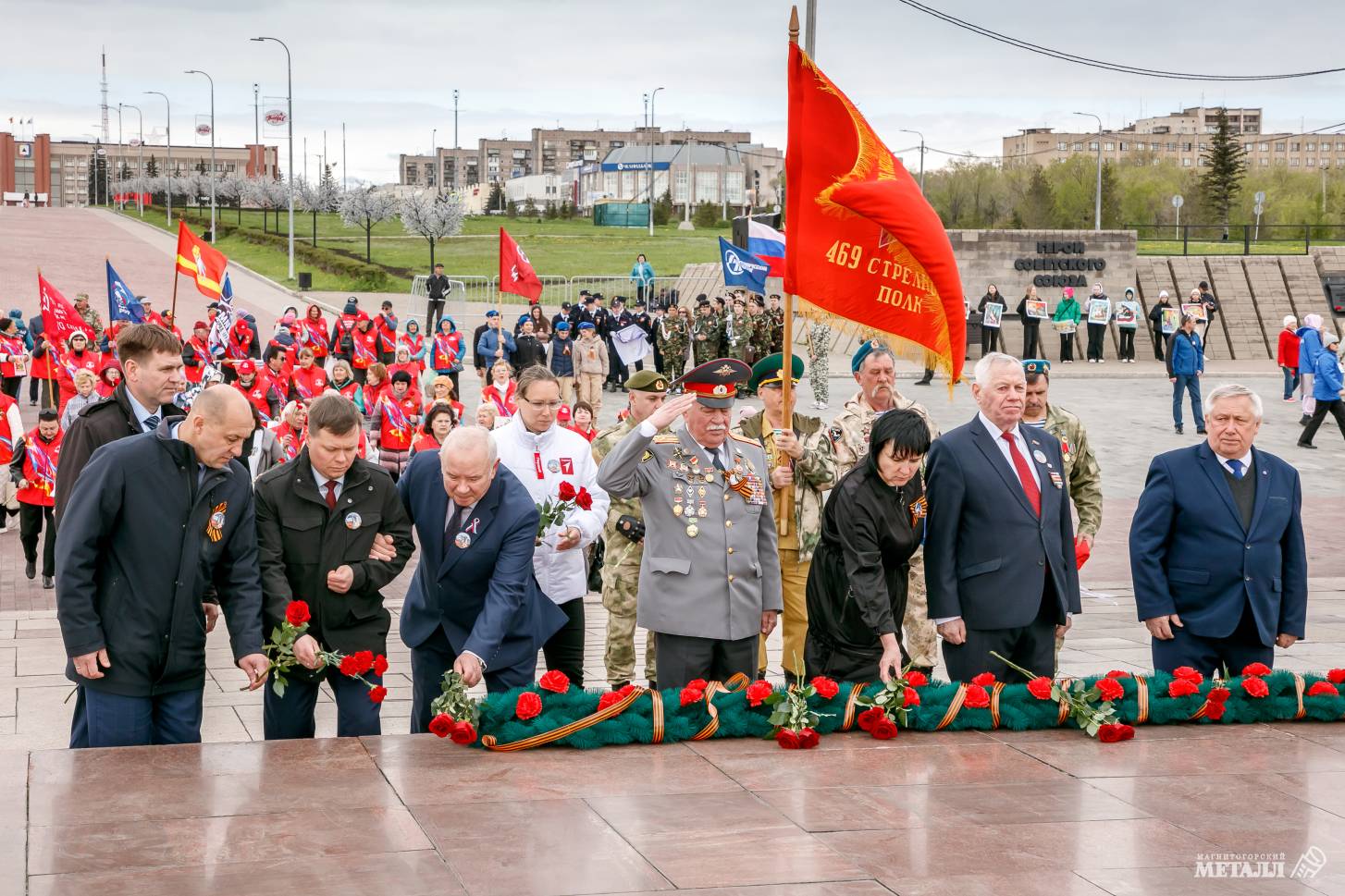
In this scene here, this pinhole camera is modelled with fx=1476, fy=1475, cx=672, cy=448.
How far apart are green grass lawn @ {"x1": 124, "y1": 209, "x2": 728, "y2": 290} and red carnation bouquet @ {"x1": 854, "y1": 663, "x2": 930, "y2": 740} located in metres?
46.2

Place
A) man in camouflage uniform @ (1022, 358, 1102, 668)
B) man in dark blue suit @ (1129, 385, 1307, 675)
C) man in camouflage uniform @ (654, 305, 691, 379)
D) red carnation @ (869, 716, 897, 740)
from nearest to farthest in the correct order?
red carnation @ (869, 716, 897, 740), man in dark blue suit @ (1129, 385, 1307, 675), man in camouflage uniform @ (1022, 358, 1102, 668), man in camouflage uniform @ (654, 305, 691, 379)

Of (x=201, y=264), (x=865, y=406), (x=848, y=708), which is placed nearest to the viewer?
(x=848, y=708)

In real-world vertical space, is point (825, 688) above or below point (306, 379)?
below

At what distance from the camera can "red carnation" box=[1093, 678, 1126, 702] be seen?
19.7ft

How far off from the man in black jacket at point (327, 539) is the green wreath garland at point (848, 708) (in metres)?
0.64

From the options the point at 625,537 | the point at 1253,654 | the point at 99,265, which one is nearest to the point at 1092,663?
the point at 1253,654

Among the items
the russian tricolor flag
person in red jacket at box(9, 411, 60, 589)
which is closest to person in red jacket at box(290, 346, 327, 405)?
person in red jacket at box(9, 411, 60, 589)

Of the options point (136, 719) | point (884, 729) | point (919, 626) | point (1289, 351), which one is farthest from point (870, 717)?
point (1289, 351)

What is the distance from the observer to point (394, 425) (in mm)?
14148

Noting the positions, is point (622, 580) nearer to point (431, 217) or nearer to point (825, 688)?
point (825, 688)

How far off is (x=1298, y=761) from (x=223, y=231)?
241ft

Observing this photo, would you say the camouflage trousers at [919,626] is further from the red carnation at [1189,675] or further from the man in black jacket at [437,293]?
the man in black jacket at [437,293]

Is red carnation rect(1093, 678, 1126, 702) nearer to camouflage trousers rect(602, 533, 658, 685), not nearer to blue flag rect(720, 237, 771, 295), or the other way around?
camouflage trousers rect(602, 533, 658, 685)

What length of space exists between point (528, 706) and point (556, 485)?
5.74ft
